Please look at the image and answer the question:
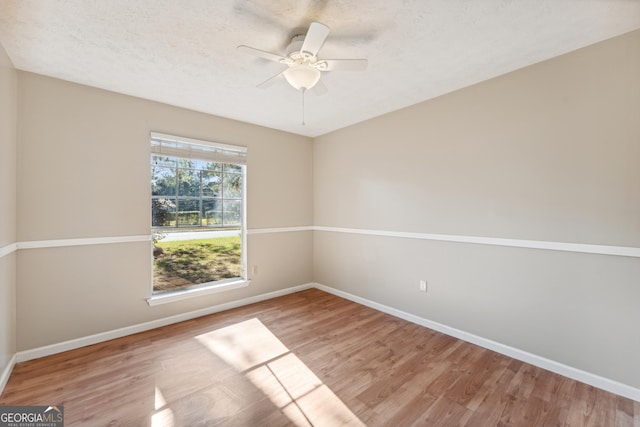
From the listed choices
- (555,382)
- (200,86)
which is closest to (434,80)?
(200,86)

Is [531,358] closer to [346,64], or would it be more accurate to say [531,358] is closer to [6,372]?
[346,64]

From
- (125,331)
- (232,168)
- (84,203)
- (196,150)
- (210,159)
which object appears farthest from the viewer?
(232,168)

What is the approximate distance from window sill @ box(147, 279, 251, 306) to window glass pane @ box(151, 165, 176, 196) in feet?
3.84

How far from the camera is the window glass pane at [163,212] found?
303 cm

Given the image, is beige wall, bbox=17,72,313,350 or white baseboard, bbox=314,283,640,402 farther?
beige wall, bbox=17,72,313,350

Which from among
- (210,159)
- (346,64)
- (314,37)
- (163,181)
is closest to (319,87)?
(346,64)

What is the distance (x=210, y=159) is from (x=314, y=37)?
2.23 metres

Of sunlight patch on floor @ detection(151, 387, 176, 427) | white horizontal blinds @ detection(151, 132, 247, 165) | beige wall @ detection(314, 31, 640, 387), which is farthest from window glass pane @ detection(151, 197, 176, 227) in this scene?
beige wall @ detection(314, 31, 640, 387)

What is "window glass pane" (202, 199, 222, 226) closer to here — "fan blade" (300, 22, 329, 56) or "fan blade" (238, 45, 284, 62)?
"fan blade" (238, 45, 284, 62)

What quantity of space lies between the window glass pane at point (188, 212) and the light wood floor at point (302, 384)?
4.01 feet

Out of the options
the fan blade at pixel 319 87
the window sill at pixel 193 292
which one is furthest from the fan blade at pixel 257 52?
the window sill at pixel 193 292

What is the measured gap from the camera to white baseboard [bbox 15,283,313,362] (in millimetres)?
2352

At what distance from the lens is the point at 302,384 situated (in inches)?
80.1

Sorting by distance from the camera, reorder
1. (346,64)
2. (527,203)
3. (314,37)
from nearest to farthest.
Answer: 1. (314,37)
2. (346,64)
3. (527,203)
